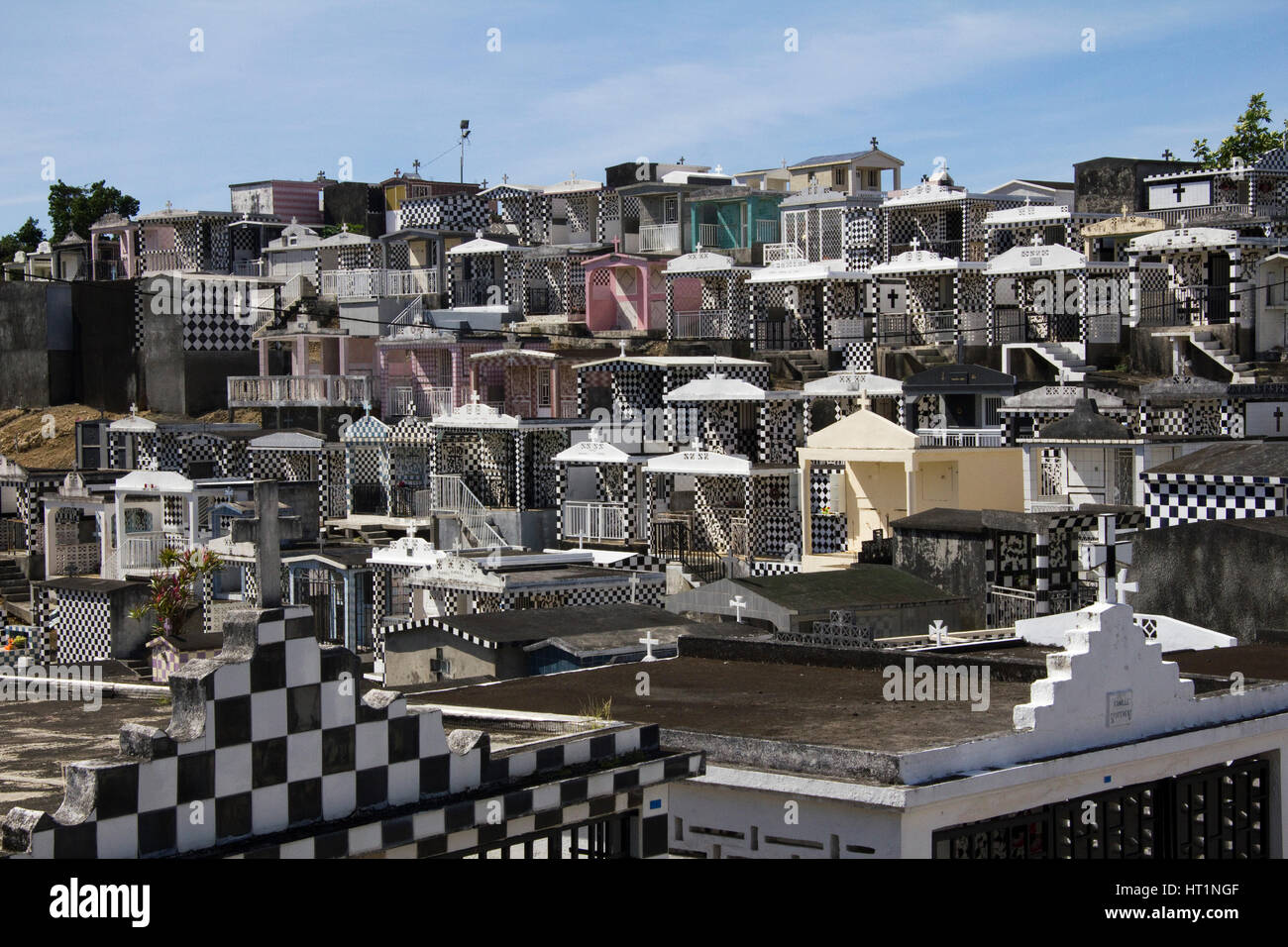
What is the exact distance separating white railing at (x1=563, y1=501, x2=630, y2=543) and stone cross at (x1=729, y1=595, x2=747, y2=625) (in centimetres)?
1124

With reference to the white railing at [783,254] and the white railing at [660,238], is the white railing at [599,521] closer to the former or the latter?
the white railing at [783,254]

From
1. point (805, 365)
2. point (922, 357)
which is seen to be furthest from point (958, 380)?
point (805, 365)

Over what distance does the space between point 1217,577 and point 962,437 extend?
16488 mm

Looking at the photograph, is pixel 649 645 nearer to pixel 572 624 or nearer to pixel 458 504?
pixel 572 624

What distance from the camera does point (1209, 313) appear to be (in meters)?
47.9

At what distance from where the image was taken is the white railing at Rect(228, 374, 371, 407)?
54.0 m

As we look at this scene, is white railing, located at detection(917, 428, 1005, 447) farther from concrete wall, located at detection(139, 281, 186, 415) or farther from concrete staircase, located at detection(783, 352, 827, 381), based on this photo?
concrete wall, located at detection(139, 281, 186, 415)

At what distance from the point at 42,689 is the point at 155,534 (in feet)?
95.2

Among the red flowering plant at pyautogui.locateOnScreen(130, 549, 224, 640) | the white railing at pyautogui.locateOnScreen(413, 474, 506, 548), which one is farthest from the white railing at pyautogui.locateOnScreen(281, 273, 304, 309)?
the red flowering plant at pyautogui.locateOnScreen(130, 549, 224, 640)

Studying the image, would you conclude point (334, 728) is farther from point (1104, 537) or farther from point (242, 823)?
point (1104, 537)

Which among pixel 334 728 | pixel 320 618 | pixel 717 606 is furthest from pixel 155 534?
pixel 334 728

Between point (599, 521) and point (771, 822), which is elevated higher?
point (599, 521)

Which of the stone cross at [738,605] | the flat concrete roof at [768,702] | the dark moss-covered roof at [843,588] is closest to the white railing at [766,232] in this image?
the dark moss-covered roof at [843,588]

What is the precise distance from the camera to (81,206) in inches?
3314
